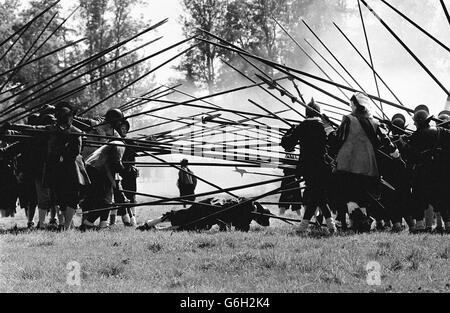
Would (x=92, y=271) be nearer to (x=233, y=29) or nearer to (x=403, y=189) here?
(x=403, y=189)

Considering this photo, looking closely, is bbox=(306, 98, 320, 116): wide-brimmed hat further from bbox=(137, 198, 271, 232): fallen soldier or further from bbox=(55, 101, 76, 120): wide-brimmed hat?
bbox=(55, 101, 76, 120): wide-brimmed hat

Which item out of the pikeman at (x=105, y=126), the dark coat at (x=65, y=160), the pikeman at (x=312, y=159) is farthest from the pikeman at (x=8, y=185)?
the pikeman at (x=312, y=159)

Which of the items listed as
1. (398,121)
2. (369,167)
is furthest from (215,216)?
(398,121)

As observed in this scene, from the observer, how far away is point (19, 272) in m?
5.92

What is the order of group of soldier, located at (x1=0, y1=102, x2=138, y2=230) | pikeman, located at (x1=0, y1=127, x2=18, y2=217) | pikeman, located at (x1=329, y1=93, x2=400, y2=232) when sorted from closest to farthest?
pikeman, located at (x1=329, y1=93, x2=400, y2=232)
group of soldier, located at (x1=0, y1=102, x2=138, y2=230)
pikeman, located at (x1=0, y1=127, x2=18, y2=217)

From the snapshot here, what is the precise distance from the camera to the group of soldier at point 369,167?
8.46 m

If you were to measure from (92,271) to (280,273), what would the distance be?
176cm

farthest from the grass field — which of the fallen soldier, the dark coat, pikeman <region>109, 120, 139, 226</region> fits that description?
pikeman <region>109, 120, 139, 226</region>

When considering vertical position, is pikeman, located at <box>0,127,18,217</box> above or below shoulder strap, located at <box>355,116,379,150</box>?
below

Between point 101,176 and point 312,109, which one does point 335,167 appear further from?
point 101,176

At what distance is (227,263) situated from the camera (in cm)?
611

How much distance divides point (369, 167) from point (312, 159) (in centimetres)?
84

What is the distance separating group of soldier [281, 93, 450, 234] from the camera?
8461 millimetres
